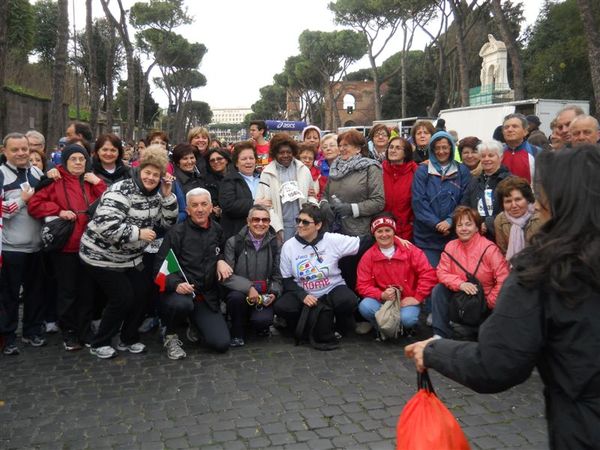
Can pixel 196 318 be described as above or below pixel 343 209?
below

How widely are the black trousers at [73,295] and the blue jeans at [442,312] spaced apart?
11.5 feet

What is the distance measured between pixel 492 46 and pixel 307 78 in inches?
1004

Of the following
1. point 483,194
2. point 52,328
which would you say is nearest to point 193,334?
point 52,328

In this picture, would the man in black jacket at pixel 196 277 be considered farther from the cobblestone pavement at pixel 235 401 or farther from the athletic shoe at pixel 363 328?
the athletic shoe at pixel 363 328

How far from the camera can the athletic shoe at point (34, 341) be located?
581cm

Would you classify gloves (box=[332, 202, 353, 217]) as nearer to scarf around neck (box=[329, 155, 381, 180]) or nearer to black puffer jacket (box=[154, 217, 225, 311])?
scarf around neck (box=[329, 155, 381, 180])

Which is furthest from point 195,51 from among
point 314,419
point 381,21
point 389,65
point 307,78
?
point 314,419

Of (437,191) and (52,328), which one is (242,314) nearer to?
(52,328)

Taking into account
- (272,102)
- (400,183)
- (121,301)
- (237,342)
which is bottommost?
(237,342)

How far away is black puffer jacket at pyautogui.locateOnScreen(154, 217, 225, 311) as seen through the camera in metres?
5.66

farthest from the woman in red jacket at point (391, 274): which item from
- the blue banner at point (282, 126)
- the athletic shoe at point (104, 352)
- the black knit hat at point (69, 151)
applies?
the blue banner at point (282, 126)

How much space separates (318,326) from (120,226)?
7.16ft

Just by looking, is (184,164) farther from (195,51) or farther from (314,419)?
(195,51)

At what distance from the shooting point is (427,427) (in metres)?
2.21
